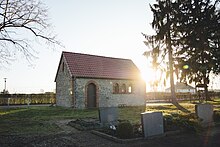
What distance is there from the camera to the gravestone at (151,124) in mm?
8711

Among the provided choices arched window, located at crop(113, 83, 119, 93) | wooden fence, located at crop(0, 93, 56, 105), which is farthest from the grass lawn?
wooden fence, located at crop(0, 93, 56, 105)

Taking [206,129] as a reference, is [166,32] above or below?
above

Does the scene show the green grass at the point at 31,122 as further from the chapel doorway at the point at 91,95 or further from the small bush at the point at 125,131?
the chapel doorway at the point at 91,95

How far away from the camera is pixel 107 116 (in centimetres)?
1230

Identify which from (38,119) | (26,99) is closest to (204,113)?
(38,119)

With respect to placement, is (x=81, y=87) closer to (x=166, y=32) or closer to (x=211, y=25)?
(x=166, y=32)

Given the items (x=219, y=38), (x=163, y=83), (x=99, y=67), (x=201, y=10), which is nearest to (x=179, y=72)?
(x=163, y=83)

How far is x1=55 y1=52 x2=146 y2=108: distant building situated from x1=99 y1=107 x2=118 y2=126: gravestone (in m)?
11.2

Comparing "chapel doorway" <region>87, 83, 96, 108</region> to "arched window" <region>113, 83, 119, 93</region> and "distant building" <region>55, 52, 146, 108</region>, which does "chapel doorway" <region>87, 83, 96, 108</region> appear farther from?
"arched window" <region>113, 83, 119, 93</region>

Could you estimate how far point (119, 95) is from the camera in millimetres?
26750

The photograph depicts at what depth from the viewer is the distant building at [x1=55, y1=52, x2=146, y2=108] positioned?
23500 mm

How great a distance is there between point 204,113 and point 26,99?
2786 cm

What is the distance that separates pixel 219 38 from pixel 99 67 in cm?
1374

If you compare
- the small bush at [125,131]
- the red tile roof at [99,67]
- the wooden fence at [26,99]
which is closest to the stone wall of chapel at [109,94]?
the red tile roof at [99,67]
